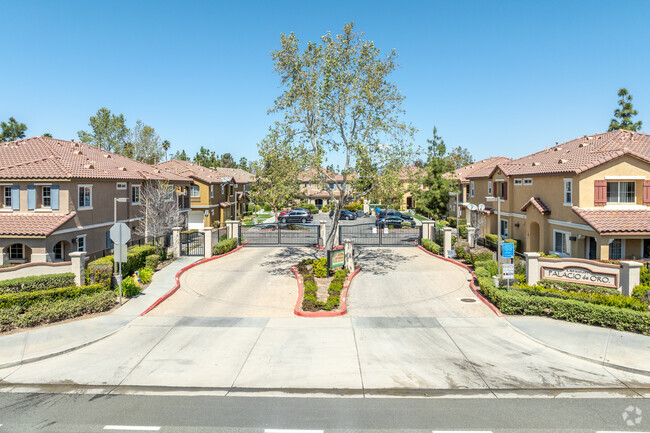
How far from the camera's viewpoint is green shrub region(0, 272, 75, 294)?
15742 mm

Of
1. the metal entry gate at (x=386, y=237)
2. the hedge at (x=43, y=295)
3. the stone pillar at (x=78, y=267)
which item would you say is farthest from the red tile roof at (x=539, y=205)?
the stone pillar at (x=78, y=267)

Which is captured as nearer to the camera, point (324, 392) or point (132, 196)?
point (324, 392)

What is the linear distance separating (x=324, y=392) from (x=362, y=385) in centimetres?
96

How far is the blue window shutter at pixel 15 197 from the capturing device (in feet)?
76.8

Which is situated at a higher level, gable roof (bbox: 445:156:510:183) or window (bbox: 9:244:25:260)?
gable roof (bbox: 445:156:510:183)

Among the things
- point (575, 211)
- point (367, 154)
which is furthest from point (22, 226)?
point (575, 211)

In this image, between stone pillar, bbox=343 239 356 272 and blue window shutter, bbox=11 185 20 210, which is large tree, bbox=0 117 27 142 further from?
stone pillar, bbox=343 239 356 272

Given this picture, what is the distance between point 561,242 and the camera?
83.5ft

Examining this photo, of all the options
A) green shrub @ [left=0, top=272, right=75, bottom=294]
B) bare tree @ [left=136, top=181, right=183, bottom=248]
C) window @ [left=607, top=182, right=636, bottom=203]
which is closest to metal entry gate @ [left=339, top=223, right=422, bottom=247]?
bare tree @ [left=136, top=181, right=183, bottom=248]

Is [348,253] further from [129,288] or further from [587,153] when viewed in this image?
[587,153]

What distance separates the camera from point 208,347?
12680 millimetres

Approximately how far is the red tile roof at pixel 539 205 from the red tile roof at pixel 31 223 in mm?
28147

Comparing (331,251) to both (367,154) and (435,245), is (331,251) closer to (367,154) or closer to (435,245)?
(367,154)

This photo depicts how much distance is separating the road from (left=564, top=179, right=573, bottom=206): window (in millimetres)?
16979
